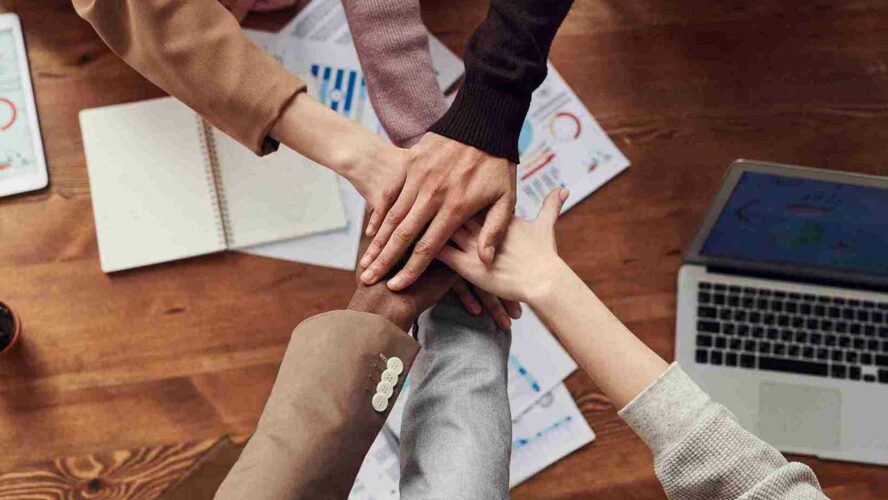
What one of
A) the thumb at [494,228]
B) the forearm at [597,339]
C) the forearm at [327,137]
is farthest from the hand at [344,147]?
the forearm at [597,339]

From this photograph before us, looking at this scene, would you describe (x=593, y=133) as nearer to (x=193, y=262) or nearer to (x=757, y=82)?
(x=757, y=82)

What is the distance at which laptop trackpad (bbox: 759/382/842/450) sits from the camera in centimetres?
102

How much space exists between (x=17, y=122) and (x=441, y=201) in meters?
0.60

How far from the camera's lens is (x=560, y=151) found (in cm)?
112

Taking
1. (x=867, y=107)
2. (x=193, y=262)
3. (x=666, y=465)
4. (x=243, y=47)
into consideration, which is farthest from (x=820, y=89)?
(x=193, y=262)

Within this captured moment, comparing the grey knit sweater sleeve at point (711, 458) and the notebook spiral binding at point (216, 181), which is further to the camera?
the notebook spiral binding at point (216, 181)

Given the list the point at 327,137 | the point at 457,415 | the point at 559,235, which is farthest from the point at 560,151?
the point at 457,415

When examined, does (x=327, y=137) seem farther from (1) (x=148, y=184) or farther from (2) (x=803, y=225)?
(2) (x=803, y=225)

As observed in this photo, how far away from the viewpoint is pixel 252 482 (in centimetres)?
70

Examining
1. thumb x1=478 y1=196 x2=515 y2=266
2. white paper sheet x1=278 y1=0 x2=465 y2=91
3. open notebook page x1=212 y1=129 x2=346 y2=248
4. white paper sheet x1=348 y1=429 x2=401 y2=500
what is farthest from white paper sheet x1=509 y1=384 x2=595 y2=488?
white paper sheet x1=278 y1=0 x2=465 y2=91

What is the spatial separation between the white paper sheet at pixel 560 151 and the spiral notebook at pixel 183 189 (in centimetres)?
26

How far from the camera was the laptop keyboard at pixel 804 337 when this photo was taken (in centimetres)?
102

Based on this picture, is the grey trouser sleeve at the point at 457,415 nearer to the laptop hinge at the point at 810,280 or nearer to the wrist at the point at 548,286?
the wrist at the point at 548,286

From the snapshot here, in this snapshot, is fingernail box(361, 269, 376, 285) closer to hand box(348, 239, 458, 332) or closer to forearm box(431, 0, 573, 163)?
hand box(348, 239, 458, 332)
